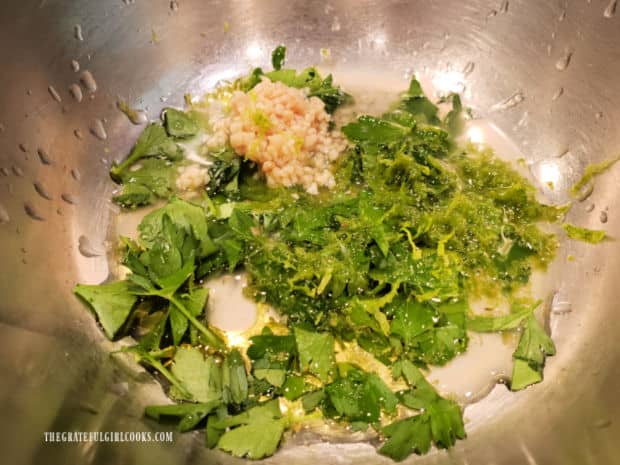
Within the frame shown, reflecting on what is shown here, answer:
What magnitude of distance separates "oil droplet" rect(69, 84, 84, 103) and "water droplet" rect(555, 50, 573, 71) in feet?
7.39

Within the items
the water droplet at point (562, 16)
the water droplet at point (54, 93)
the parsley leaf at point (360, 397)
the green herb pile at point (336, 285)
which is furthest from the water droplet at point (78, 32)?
the water droplet at point (562, 16)

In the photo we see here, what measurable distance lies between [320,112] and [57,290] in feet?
4.30

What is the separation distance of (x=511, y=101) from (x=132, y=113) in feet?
6.29

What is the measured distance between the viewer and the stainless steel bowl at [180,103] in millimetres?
1599

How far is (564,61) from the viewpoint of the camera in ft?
7.64

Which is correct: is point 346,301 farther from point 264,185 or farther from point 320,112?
point 320,112

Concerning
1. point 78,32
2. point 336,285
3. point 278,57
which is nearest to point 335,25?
point 278,57

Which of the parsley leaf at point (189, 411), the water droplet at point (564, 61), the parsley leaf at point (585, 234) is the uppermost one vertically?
the water droplet at point (564, 61)

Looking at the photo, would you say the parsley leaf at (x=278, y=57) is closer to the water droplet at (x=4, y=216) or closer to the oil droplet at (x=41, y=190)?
the oil droplet at (x=41, y=190)

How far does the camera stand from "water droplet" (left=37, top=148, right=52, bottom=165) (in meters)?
2.00

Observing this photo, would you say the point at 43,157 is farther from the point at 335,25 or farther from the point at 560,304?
the point at 560,304

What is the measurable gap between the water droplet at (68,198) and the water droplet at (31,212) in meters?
0.16

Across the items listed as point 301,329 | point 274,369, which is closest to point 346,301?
point 301,329

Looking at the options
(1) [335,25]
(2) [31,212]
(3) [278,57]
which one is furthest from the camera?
(1) [335,25]
